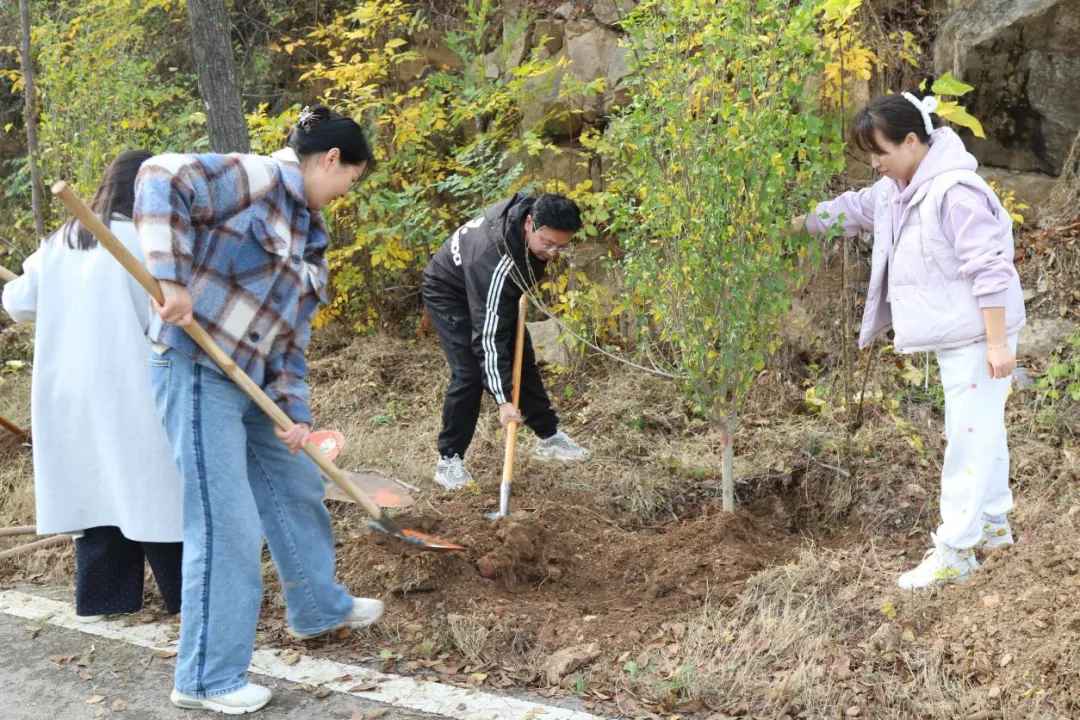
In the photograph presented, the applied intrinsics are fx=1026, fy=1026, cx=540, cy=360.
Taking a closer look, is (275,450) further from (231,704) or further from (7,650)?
(7,650)

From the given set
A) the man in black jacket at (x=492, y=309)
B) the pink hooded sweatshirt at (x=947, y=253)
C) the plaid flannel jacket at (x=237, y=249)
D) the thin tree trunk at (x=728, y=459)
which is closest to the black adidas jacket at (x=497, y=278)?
the man in black jacket at (x=492, y=309)

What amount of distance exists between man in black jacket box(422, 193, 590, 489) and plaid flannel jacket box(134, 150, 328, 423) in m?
1.61

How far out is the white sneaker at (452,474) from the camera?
5426 mm

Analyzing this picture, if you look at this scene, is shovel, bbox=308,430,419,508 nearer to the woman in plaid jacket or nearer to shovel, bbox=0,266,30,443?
the woman in plaid jacket

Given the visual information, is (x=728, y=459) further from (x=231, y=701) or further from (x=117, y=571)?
(x=117, y=571)

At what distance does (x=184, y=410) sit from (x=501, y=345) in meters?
2.15

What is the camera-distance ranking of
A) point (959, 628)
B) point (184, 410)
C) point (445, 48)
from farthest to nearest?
point (445, 48) → point (959, 628) → point (184, 410)

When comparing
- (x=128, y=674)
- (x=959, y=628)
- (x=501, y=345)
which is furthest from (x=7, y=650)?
(x=959, y=628)

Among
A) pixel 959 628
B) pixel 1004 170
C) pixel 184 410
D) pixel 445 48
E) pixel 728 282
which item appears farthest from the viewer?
pixel 445 48

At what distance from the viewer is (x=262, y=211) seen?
3.26 m

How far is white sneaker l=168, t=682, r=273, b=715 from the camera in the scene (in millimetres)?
3289

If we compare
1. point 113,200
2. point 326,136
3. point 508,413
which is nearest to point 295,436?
point 326,136

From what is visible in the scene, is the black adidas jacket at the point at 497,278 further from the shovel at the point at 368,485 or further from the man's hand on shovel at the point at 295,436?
the man's hand on shovel at the point at 295,436

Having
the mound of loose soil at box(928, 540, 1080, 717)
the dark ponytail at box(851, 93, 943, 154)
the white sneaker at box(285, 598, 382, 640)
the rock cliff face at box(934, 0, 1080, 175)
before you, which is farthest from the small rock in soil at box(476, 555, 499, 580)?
the rock cliff face at box(934, 0, 1080, 175)
